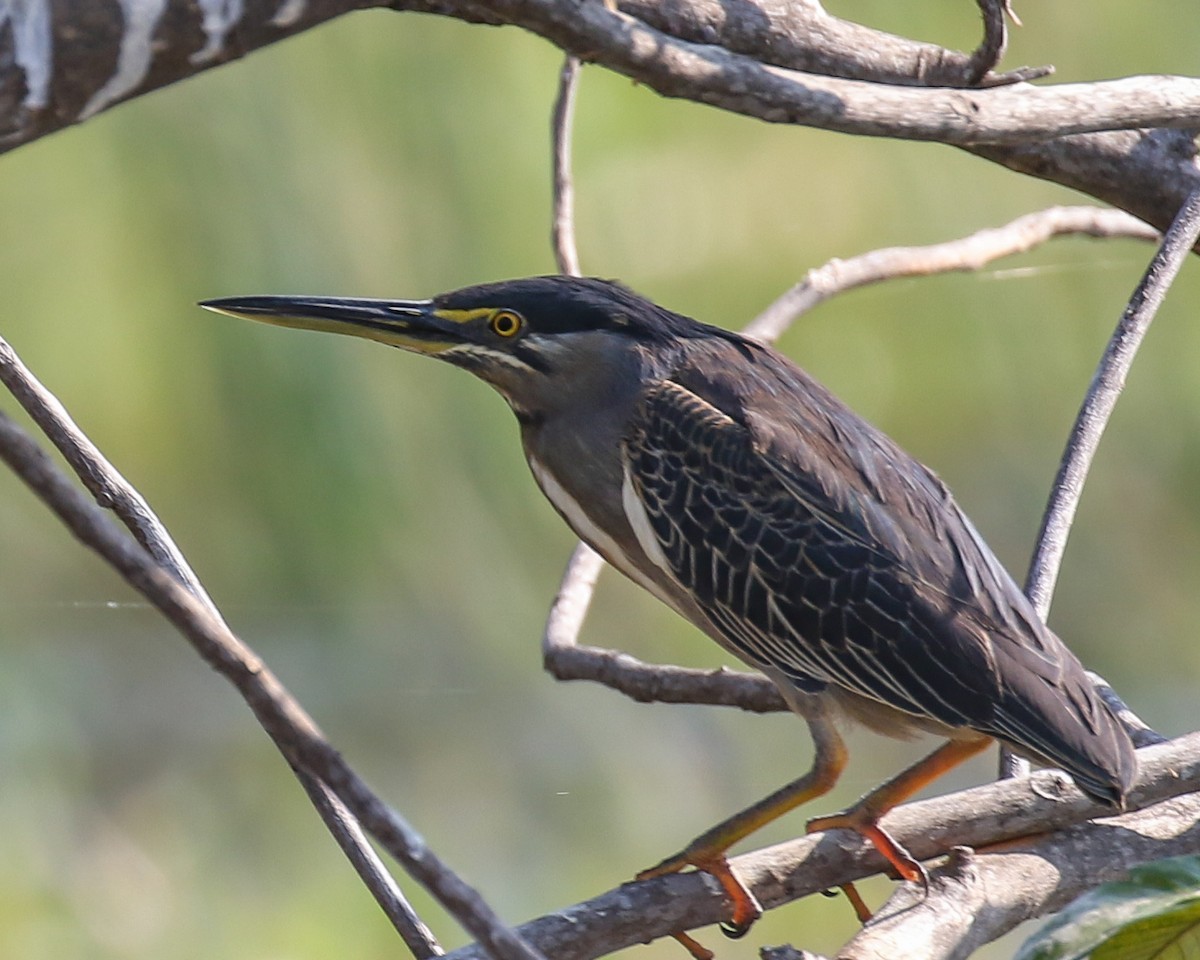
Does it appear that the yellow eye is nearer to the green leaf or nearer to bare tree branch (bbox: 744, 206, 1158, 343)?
bare tree branch (bbox: 744, 206, 1158, 343)

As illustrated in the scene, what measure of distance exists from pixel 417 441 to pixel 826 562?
5.91 ft

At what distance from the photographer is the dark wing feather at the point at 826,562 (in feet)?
3.82

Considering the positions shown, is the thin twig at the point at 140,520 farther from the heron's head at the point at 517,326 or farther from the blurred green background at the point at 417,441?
the blurred green background at the point at 417,441

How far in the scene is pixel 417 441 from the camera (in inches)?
115

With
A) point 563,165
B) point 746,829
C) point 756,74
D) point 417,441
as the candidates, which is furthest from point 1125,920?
point 417,441

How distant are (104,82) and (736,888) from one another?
0.68 metres

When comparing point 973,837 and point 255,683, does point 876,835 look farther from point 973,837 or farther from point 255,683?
point 255,683

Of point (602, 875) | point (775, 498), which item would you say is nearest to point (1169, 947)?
point (775, 498)

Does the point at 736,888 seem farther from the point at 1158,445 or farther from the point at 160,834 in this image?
the point at 1158,445

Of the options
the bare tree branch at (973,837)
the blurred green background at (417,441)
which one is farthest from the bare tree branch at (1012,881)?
the blurred green background at (417,441)

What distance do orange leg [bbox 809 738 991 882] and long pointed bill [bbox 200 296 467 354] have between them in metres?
0.50

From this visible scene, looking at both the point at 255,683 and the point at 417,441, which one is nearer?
the point at 255,683

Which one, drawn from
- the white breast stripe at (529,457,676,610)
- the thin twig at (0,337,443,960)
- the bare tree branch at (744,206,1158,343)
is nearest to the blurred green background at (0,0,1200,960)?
the bare tree branch at (744,206,1158,343)

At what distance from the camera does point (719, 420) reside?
1.23 metres
